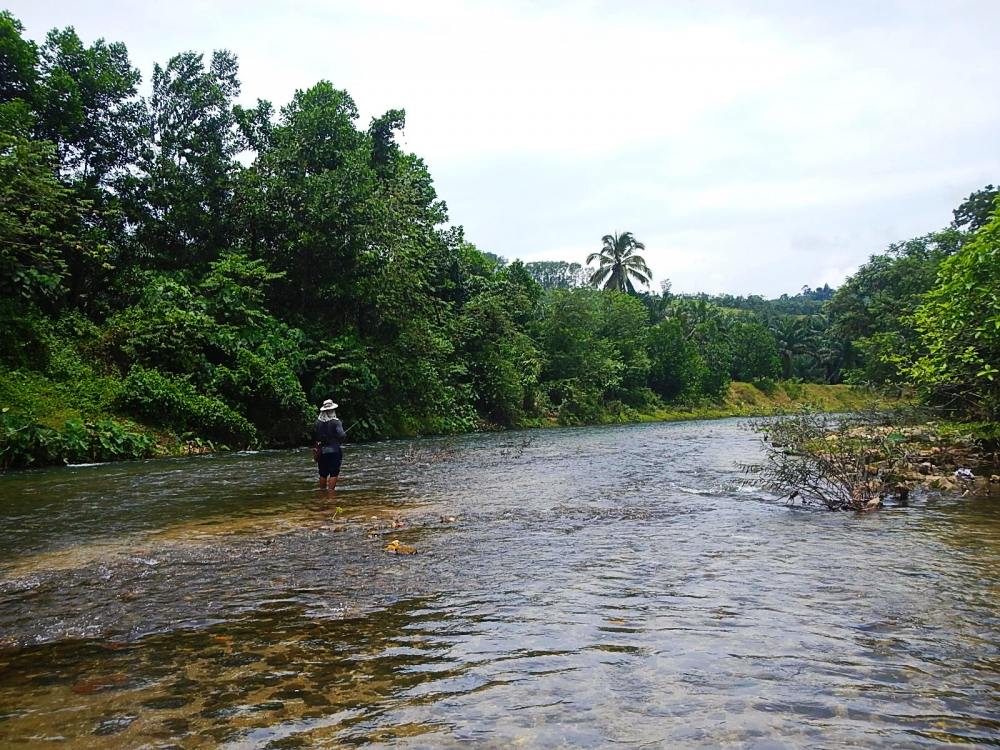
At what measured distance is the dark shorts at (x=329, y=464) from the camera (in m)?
13.4

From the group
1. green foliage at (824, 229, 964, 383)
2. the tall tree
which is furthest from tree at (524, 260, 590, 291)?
the tall tree

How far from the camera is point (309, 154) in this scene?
30.2 m

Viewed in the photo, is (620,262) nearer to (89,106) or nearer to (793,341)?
(793,341)

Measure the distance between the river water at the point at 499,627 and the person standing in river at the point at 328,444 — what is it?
6.25 ft

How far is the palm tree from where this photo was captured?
7269 centimetres

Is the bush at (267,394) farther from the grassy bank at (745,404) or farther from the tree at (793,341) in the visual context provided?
the tree at (793,341)

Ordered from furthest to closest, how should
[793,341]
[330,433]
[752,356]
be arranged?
[793,341]
[752,356]
[330,433]

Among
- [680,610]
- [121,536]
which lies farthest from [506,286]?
[680,610]

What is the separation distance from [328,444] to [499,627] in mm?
8421

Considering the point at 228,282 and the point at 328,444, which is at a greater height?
the point at 228,282

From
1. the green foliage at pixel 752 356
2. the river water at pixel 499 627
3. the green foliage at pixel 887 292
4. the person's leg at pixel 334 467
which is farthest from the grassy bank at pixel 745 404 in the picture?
the river water at pixel 499 627

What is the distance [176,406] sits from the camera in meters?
22.4

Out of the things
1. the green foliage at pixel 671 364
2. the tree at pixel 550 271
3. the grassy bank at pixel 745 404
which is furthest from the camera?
the tree at pixel 550 271

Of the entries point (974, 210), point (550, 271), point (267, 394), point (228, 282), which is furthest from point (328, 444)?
point (550, 271)
